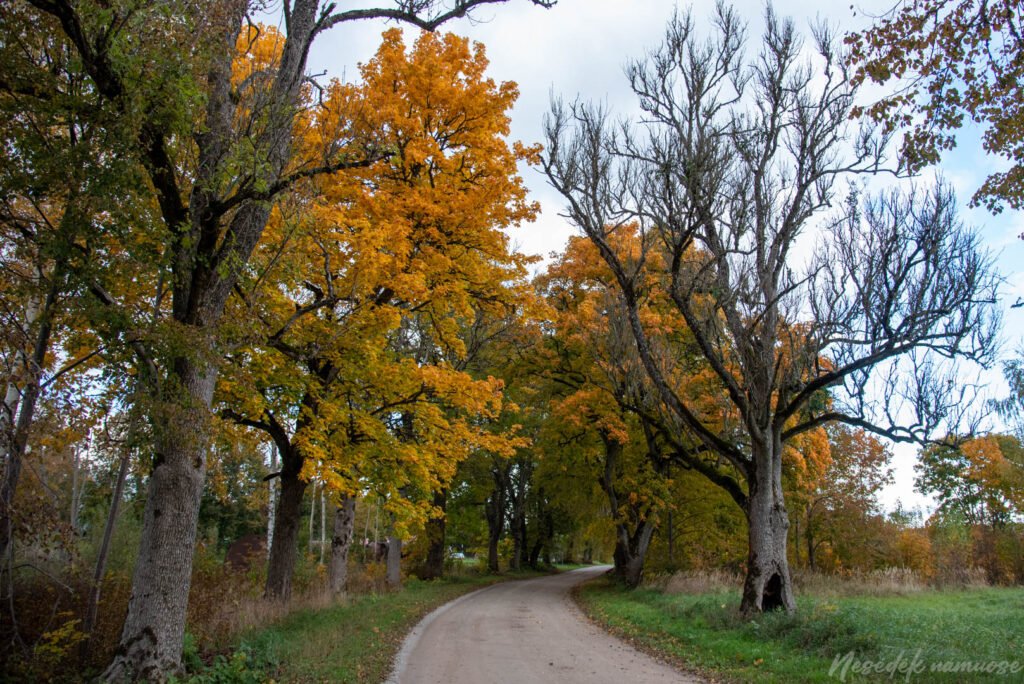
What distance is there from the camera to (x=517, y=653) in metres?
10.3

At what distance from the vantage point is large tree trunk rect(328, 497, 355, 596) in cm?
1667

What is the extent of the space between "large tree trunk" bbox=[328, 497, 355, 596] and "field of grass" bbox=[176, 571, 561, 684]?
0.70m

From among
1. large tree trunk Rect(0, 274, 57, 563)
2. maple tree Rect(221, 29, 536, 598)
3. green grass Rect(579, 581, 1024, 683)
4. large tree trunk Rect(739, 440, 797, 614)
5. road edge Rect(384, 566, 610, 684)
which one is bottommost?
road edge Rect(384, 566, 610, 684)

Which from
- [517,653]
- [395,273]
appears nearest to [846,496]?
[517,653]

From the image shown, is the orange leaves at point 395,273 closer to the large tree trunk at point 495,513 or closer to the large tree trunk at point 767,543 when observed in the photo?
the large tree trunk at point 767,543

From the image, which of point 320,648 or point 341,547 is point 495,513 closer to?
point 341,547

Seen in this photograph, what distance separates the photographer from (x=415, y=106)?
40.7 feet

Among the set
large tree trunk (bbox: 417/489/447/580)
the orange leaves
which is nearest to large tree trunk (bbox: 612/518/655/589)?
large tree trunk (bbox: 417/489/447/580)

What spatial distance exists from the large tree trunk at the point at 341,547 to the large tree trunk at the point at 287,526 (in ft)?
9.35

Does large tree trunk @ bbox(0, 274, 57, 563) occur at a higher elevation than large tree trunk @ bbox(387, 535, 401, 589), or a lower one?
higher

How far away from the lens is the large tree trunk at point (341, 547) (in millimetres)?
16672

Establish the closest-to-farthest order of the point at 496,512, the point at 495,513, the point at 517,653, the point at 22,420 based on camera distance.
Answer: the point at 22,420 < the point at 517,653 < the point at 496,512 < the point at 495,513

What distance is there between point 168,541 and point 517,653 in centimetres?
598

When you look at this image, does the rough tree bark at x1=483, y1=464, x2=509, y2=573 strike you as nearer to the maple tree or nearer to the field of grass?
the field of grass
